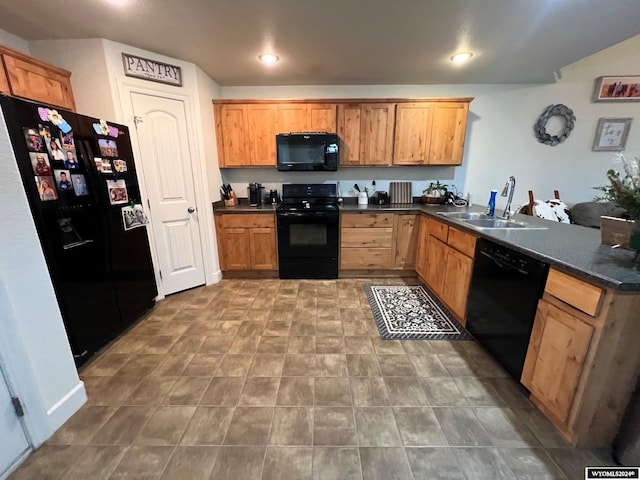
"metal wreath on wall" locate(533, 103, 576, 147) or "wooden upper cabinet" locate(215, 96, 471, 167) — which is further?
"metal wreath on wall" locate(533, 103, 576, 147)

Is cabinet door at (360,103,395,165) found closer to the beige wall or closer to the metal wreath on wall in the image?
the beige wall

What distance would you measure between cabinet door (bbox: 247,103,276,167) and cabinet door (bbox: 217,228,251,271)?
3.09 ft

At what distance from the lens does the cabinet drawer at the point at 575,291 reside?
3.83 ft

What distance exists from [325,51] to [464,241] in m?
2.16

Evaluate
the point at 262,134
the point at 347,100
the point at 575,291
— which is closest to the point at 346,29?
the point at 347,100

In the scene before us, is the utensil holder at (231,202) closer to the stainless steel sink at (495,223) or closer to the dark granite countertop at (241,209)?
the dark granite countertop at (241,209)

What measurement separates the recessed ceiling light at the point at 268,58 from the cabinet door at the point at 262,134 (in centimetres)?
57

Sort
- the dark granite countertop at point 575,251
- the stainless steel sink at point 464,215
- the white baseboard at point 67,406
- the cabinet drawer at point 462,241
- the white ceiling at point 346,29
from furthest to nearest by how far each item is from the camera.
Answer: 1. the stainless steel sink at point 464,215
2. the cabinet drawer at point 462,241
3. the white ceiling at point 346,29
4. the white baseboard at point 67,406
5. the dark granite countertop at point 575,251

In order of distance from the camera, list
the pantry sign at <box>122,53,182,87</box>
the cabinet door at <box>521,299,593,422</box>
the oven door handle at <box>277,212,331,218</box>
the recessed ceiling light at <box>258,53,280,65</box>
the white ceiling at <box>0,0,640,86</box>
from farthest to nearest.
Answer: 1. the oven door handle at <box>277,212,331,218</box>
2. the recessed ceiling light at <box>258,53,280,65</box>
3. the pantry sign at <box>122,53,182,87</box>
4. the white ceiling at <box>0,0,640,86</box>
5. the cabinet door at <box>521,299,593,422</box>

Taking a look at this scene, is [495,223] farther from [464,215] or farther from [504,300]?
[504,300]

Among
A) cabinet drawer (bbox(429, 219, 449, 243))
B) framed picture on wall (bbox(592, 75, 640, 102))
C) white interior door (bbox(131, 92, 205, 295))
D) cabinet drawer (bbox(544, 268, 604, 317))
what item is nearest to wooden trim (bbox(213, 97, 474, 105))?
white interior door (bbox(131, 92, 205, 295))

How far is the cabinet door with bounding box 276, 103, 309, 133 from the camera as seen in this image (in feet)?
10.6

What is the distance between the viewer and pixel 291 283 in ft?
10.7

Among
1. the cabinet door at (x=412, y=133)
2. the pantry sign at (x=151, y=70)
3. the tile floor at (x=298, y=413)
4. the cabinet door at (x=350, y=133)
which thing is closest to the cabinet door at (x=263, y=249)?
the tile floor at (x=298, y=413)
